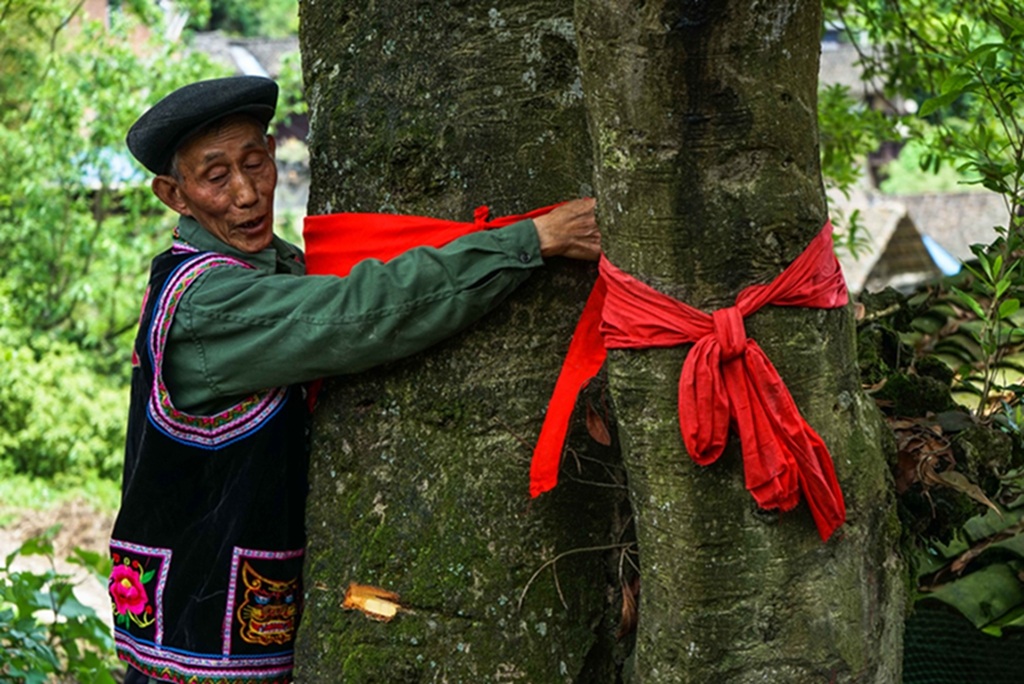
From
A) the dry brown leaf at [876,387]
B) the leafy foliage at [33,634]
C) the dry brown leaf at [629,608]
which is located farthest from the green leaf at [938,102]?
the leafy foliage at [33,634]

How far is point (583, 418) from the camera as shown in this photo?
2.04 metres

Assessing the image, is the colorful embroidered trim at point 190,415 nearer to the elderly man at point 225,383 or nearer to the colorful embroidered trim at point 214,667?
the elderly man at point 225,383

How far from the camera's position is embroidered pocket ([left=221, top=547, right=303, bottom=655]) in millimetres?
2160

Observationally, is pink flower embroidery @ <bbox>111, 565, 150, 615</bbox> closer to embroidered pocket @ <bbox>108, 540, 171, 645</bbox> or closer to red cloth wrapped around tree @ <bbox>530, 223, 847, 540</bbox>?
embroidered pocket @ <bbox>108, 540, 171, 645</bbox>

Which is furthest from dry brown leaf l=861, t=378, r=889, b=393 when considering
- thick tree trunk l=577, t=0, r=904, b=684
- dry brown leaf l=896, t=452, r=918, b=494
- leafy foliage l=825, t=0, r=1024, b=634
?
thick tree trunk l=577, t=0, r=904, b=684

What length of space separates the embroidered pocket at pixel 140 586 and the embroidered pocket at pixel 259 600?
0.17m

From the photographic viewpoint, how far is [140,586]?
2240 mm

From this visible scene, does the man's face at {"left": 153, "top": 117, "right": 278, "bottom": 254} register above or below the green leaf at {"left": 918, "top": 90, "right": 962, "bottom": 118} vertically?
below

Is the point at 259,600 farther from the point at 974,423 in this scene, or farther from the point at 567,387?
the point at 974,423

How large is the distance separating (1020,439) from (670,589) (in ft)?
3.21

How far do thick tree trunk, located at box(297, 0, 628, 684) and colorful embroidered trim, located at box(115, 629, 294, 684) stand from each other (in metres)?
0.12

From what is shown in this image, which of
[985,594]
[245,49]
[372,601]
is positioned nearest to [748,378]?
[372,601]

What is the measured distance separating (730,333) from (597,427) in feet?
1.56


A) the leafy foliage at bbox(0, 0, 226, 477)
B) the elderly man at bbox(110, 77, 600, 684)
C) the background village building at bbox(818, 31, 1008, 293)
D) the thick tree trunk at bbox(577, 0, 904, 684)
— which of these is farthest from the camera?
the background village building at bbox(818, 31, 1008, 293)
